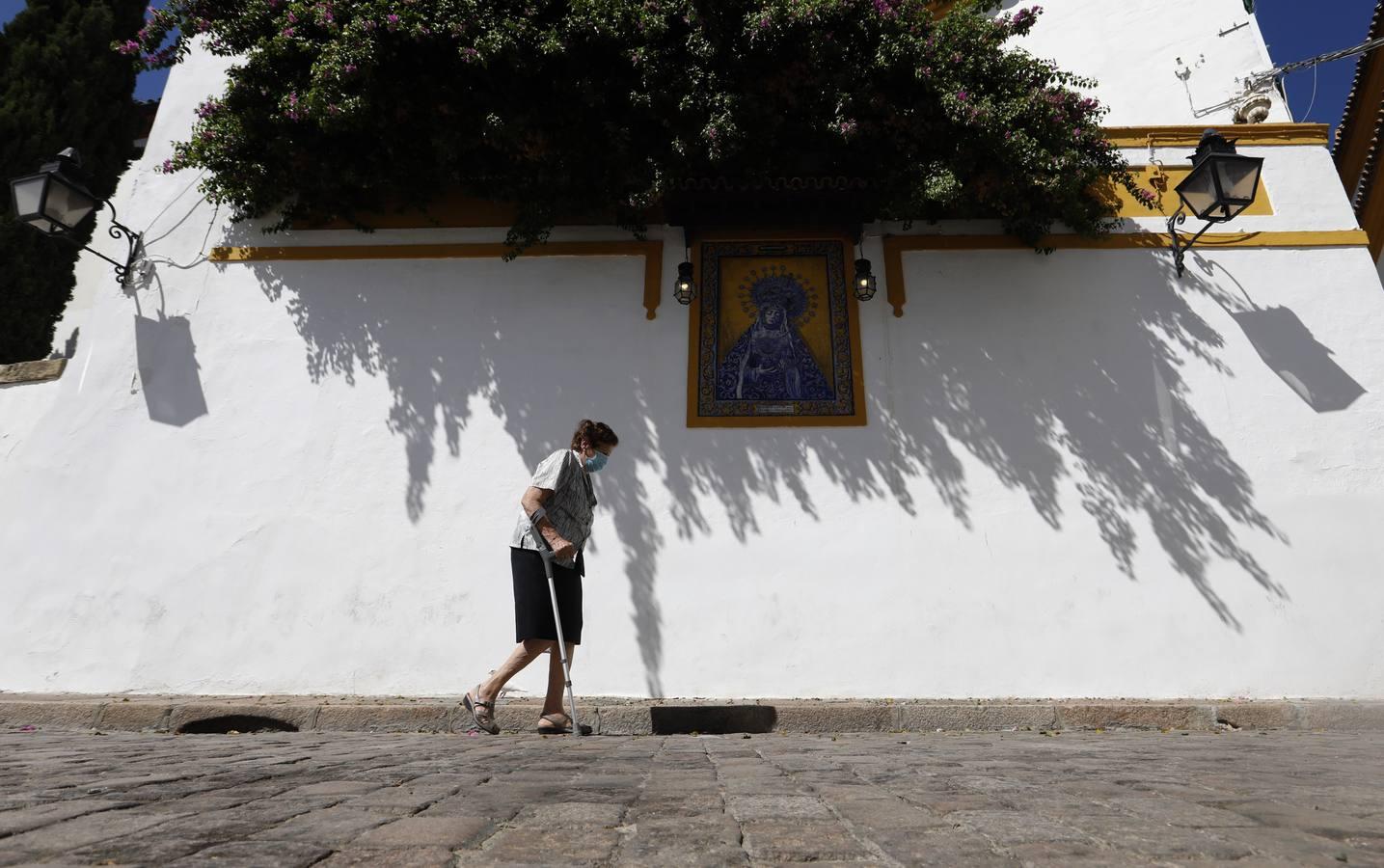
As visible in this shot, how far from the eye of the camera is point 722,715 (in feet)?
15.6

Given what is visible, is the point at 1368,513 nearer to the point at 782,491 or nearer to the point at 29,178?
the point at 782,491

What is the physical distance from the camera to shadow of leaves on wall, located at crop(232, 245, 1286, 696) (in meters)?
5.60

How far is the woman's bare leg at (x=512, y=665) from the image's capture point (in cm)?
388

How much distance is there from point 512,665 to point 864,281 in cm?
364

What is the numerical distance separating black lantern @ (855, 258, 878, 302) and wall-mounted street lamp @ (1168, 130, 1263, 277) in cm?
220

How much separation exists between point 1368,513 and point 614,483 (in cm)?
501

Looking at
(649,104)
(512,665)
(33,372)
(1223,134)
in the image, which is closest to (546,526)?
(512,665)

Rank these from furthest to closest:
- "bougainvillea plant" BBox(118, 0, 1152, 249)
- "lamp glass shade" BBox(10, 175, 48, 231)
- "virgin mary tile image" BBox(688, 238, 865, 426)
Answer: "virgin mary tile image" BBox(688, 238, 865, 426) < "lamp glass shade" BBox(10, 175, 48, 231) < "bougainvillea plant" BBox(118, 0, 1152, 249)

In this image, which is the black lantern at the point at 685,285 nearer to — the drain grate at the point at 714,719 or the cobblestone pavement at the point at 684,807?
the drain grate at the point at 714,719

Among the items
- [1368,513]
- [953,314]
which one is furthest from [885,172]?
[1368,513]

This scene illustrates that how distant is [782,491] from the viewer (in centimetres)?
568

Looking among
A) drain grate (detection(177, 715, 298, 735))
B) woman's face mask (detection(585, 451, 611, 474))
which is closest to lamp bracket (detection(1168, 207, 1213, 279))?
woman's face mask (detection(585, 451, 611, 474))

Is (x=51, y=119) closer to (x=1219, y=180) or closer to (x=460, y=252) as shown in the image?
(x=460, y=252)

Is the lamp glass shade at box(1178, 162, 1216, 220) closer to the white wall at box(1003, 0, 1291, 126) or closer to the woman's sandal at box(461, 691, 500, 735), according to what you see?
the white wall at box(1003, 0, 1291, 126)
